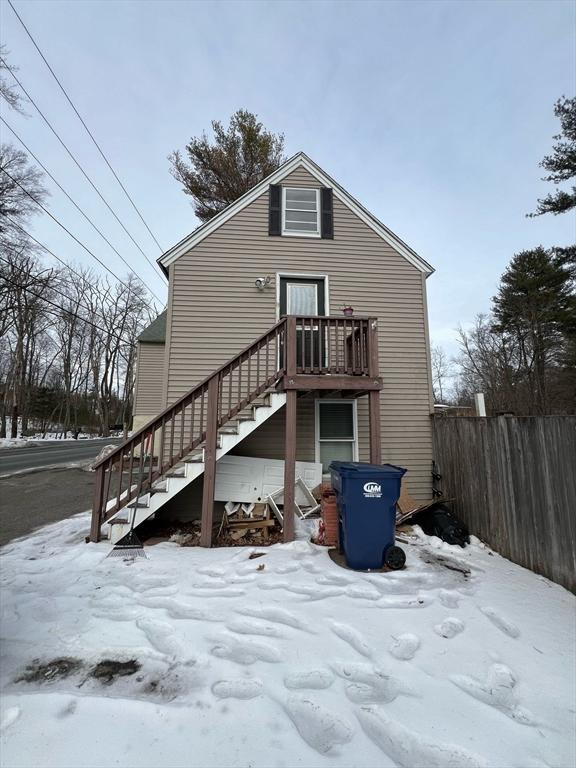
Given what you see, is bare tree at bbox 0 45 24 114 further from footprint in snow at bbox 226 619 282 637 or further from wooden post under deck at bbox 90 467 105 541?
footprint in snow at bbox 226 619 282 637

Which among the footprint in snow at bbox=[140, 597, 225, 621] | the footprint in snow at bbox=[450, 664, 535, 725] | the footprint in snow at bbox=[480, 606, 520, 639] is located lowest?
the footprint in snow at bbox=[450, 664, 535, 725]

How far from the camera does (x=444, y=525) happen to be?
5.03 metres

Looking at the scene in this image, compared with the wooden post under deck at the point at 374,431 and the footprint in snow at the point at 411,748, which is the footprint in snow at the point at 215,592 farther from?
the wooden post under deck at the point at 374,431

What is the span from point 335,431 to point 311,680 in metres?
4.55

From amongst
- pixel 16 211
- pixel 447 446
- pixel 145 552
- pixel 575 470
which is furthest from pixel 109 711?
pixel 16 211

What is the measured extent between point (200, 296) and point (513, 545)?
6.33m

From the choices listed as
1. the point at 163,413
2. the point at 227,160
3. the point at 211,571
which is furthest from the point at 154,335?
the point at 211,571

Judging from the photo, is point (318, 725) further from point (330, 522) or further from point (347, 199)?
point (347, 199)

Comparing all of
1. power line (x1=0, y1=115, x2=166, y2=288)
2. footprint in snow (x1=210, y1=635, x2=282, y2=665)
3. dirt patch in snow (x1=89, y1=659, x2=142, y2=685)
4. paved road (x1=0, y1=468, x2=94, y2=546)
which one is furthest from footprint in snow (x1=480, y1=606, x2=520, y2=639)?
power line (x1=0, y1=115, x2=166, y2=288)

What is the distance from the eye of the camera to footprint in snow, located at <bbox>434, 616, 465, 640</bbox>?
106 inches

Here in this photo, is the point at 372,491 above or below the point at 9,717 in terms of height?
above

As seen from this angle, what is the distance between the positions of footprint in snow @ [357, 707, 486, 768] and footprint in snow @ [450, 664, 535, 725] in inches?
18.6

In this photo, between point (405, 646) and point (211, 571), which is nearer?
point (405, 646)

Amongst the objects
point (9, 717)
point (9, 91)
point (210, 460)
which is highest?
point (9, 91)
